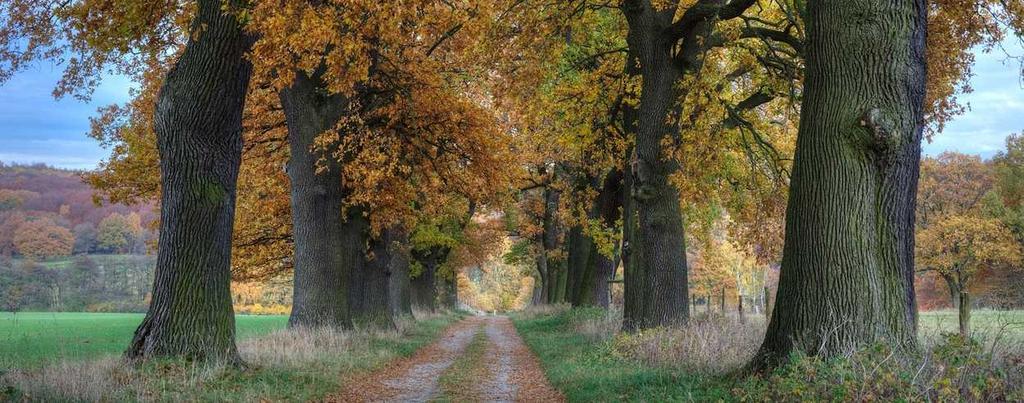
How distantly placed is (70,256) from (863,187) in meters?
98.6

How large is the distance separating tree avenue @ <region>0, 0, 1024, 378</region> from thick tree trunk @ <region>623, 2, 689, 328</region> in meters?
0.04

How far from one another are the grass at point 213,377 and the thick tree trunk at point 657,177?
5430mm

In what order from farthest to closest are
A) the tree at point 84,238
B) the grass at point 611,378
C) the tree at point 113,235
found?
the tree at point 84,238 → the tree at point 113,235 → the grass at point 611,378

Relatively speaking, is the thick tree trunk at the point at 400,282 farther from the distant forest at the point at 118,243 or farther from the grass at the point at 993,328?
the distant forest at the point at 118,243

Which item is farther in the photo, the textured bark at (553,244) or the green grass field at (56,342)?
the textured bark at (553,244)

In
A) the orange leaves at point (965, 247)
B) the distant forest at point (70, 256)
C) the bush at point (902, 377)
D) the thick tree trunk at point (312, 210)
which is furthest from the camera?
the distant forest at point (70, 256)

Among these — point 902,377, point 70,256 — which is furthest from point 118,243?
A: point 902,377

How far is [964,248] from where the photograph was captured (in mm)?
49031

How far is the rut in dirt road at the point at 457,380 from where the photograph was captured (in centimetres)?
1017

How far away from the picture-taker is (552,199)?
3425cm

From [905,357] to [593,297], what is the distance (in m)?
18.1

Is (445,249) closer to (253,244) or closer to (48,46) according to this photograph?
(253,244)

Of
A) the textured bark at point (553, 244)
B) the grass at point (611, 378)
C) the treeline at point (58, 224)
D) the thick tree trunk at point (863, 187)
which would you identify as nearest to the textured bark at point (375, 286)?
the grass at point (611, 378)

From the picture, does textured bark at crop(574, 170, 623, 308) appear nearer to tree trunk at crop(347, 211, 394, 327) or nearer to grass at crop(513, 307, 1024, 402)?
tree trunk at crop(347, 211, 394, 327)
